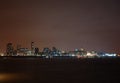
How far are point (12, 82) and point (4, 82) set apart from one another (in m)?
1.83

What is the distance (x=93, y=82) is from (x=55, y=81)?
692cm

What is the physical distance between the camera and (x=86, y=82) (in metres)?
58.3

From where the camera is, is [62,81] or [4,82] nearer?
[4,82]

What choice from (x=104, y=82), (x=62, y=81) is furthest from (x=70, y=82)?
(x=104, y=82)

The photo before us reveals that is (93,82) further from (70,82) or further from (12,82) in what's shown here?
(12,82)

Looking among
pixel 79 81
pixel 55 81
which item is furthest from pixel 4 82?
pixel 79 81

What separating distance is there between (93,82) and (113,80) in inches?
178

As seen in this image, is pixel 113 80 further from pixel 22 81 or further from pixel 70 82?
pixel 22 81

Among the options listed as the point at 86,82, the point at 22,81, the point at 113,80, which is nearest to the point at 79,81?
the point at 86,82

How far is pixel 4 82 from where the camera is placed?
54.3 m

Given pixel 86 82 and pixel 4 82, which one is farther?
pixel 86 82

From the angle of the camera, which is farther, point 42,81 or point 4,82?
point 42,81

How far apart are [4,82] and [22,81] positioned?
5.26 meters

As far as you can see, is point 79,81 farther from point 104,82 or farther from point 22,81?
point 22,81
